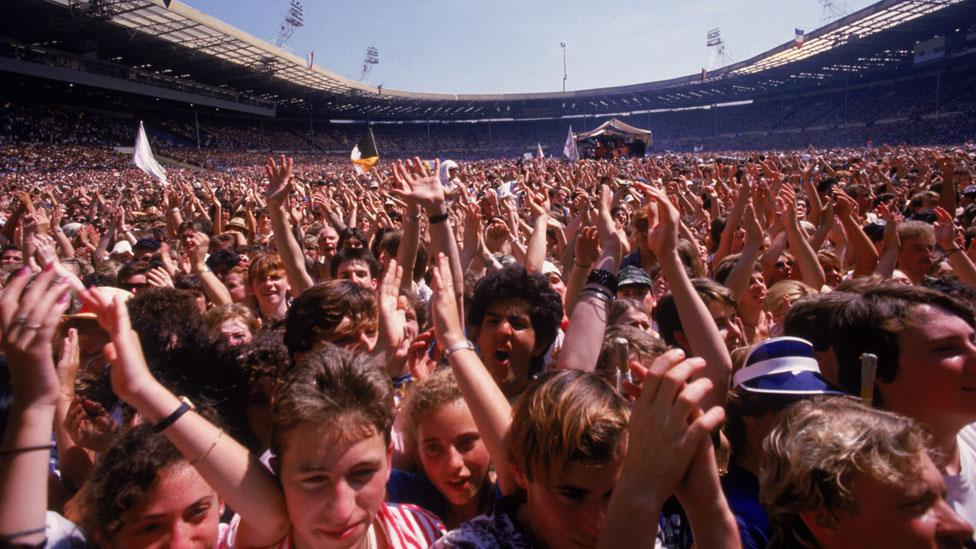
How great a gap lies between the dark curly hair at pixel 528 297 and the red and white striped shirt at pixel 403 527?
0.91m

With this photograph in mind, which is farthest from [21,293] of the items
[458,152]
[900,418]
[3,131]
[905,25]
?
[458,152]

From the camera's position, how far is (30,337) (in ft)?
4.08

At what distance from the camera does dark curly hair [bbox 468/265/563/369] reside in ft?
8.21

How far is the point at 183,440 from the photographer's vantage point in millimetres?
1376

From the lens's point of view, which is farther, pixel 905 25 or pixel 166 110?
pixel 166 110

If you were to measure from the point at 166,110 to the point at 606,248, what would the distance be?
49299 mm

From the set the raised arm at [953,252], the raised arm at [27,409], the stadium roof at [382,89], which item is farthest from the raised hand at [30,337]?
the stadium roof at [382,89]

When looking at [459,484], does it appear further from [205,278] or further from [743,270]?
[205,278]

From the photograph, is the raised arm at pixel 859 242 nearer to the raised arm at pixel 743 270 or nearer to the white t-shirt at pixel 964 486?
the raised arm at pixel 743 270

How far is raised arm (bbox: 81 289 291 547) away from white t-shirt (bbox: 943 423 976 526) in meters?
1.93

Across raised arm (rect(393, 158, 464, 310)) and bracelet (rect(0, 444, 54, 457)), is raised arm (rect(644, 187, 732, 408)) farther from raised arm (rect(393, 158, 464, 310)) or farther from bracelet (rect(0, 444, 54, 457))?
bracelet (rect(0, 444, 54, 457))

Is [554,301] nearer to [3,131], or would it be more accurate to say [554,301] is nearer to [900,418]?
[900,418]

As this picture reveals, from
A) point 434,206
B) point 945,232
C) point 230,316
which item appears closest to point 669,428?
point 434,206

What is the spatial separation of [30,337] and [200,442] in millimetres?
415
